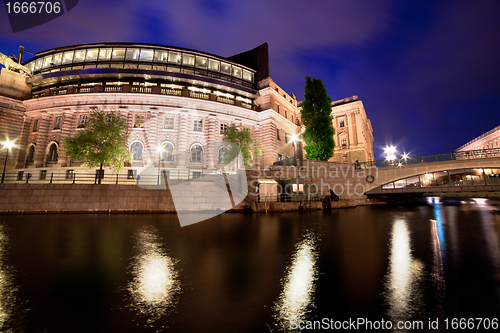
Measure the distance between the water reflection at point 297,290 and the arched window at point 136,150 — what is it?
28.2 metres

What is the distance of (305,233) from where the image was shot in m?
9.80

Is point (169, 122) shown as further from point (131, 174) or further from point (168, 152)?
point (131, 174)

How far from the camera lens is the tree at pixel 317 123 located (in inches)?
1326

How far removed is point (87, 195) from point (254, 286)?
769 inches

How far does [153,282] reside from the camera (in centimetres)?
445

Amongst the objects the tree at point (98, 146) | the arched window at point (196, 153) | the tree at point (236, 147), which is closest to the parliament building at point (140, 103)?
the arched window at point (196, 153)

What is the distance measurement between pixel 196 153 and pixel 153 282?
2885 centimetres

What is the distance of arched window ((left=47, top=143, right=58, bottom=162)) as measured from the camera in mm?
29281

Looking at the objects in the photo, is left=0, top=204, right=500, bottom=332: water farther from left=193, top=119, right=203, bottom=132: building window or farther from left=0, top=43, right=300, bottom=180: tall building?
left=193, top=119, right=203, bottom=132: building window

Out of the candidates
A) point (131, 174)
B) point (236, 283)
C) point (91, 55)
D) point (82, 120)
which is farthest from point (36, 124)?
point (236, 283)

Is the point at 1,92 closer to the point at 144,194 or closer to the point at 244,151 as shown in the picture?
the point at 144,194

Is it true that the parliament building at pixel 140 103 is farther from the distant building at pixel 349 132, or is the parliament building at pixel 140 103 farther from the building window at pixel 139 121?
the distant building at pixel 349 132

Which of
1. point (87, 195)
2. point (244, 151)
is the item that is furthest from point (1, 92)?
point (244, 151)

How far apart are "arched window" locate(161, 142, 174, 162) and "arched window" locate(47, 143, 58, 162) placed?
14811 mm
